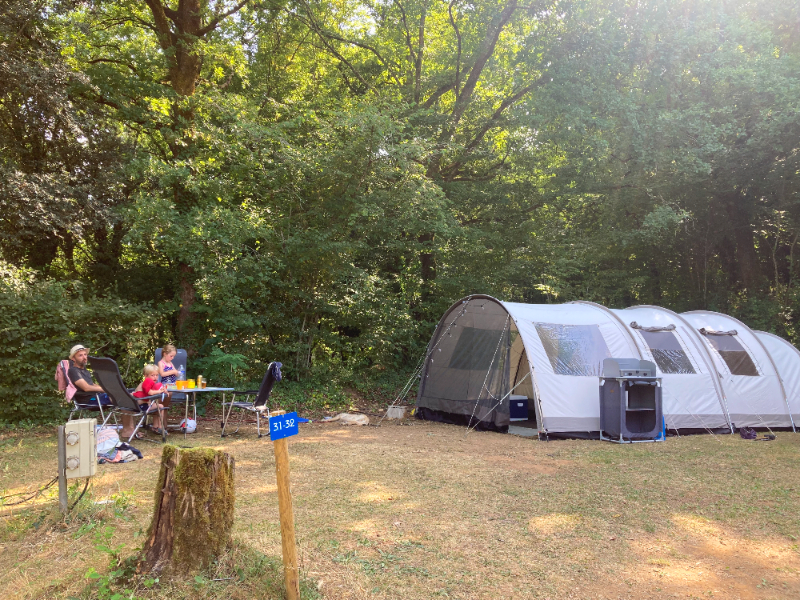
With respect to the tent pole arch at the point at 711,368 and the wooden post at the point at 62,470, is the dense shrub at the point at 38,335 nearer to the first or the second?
the wooden post at the point at 62,470

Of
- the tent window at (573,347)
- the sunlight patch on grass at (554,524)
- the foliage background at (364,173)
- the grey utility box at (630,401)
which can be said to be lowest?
the sunlight patch on grass at (554,524)

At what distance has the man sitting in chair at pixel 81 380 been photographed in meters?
6.43

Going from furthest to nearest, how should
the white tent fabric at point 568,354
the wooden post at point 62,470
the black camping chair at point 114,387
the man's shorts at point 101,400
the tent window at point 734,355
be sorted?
the tent window at point 734,355, the white tent fabric at point 568,354, the man's shorts at point 101,400, the black camping chair at point 114,387, the wooden post at point 62,470

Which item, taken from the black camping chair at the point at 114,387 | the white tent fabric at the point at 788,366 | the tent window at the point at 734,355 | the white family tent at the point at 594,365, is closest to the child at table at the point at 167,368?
the black camping chair at the point at 114,387

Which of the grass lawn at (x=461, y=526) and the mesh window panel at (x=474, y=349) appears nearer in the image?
the grass lawn at (x=461, y=526)

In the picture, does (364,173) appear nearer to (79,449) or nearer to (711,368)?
(711,368)

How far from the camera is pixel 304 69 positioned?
13.3m

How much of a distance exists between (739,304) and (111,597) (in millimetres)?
13587

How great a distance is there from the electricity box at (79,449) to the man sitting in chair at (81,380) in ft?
9.93

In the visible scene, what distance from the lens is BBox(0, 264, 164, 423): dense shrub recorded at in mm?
7246

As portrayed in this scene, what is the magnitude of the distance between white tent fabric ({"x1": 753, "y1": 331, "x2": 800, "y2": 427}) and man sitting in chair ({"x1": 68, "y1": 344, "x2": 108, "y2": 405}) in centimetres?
925

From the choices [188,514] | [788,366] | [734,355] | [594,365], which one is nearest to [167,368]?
[188,514]

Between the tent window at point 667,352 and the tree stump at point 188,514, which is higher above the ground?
the tent window at point 667,352

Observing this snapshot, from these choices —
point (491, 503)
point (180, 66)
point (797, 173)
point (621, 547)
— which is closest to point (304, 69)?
point (180, 66)
